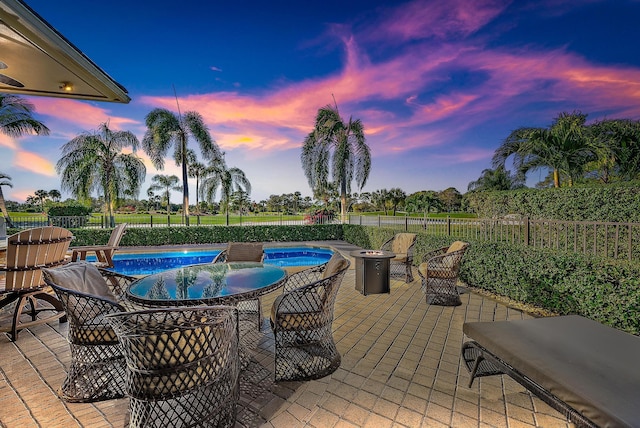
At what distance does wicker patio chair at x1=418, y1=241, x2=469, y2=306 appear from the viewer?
4.20m

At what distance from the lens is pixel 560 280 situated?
360cm

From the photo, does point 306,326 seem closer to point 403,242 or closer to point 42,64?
point 42,64

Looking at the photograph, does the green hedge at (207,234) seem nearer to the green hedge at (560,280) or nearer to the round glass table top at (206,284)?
the green hedge at (560,280)

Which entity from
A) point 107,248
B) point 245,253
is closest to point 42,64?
point 245,253

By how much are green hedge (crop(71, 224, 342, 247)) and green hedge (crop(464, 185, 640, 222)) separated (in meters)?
7.24

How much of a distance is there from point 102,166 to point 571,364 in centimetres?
1756

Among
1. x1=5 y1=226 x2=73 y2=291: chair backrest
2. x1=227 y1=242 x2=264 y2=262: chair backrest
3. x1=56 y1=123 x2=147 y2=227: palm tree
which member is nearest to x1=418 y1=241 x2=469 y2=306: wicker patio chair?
x1=227 y1=242 x2=264 y2=262: chair backrest

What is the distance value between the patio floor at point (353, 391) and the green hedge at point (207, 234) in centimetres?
906

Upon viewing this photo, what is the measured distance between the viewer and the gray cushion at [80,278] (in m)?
2.18

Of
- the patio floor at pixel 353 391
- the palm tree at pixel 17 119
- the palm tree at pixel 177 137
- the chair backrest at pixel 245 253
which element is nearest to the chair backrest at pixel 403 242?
the patio floor at pixel 353 391

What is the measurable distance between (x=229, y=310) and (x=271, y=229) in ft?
37.7

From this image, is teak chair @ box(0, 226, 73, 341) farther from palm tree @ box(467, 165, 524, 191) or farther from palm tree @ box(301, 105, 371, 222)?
palm tree @ box(467, 165, 524, 191)

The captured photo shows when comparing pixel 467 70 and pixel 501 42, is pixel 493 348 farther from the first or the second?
pixel 467 70

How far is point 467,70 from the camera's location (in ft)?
31.3
